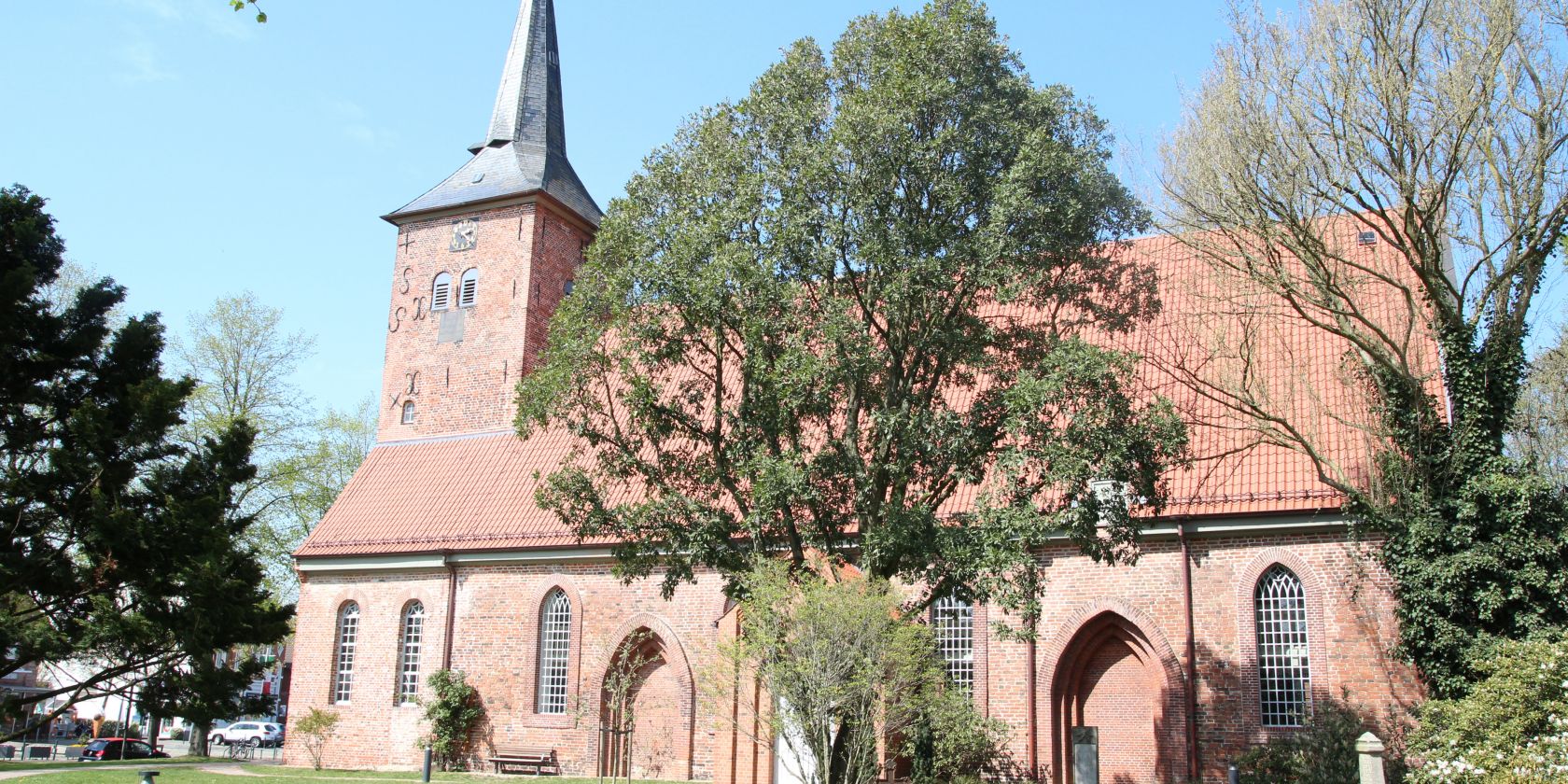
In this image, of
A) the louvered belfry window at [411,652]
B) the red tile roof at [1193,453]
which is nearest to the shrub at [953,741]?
the red tile roof at [1193,453]

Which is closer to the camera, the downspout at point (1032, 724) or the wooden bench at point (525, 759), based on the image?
the downspout at point (1032, 724)

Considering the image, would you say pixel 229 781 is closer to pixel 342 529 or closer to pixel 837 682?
pixel 342 529

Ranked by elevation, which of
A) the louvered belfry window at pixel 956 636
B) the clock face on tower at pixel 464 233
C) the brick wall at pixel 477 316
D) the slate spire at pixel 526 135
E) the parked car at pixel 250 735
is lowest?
the parked car at pixel 250 735

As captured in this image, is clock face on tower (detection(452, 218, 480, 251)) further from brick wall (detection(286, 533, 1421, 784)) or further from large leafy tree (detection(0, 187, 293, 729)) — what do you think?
large leafy tree (detection(0, 187, 293, 729))

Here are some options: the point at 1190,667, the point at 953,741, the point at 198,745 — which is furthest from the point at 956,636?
the point at 198,745

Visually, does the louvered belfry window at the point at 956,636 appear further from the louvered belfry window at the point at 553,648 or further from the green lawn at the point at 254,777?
the louvered belfry window at the point at 553,648

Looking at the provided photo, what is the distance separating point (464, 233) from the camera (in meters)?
30.9

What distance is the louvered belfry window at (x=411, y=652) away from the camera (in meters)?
27.1

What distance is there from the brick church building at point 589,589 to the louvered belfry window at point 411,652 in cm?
6

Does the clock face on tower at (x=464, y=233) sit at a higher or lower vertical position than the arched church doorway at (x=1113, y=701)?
higher

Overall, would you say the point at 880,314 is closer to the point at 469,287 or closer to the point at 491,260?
the point at 491,260

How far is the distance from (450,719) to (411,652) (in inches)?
→ 95.8

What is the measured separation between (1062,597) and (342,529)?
17187 mm

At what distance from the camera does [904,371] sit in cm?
1717
